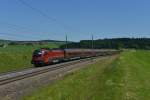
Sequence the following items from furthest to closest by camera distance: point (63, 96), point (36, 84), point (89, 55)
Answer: point (89, 55), point (36, 84), point (63, 96)

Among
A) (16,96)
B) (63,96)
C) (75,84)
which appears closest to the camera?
(63,96)

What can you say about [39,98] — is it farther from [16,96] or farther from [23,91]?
[23,91]

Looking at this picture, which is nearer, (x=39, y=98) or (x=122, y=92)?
(x=122, y=92)

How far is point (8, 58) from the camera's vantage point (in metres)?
61.6

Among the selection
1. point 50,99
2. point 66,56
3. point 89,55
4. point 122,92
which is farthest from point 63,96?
point 89,55

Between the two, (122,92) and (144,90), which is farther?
(144,90)

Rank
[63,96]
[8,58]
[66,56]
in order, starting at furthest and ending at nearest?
[66,56]
[8,58]
[63,96]

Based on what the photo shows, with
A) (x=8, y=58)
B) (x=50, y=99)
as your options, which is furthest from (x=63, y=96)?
(x=8, y=58)

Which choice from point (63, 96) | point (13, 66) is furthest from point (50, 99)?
point (13, 66)

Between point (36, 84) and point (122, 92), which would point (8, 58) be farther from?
point (122, 92)

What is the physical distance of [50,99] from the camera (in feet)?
56.0

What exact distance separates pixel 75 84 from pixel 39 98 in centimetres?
508

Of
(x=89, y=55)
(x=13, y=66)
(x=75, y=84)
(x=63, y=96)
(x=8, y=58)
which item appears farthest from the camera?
(x=89, y=55)

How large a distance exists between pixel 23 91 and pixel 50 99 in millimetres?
6587
